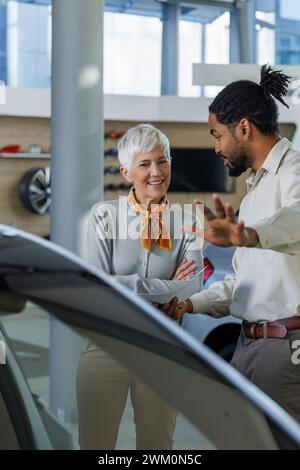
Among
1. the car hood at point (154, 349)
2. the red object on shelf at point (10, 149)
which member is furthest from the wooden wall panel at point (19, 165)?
the car hood at point (154, 349)

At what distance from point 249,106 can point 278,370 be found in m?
0.77

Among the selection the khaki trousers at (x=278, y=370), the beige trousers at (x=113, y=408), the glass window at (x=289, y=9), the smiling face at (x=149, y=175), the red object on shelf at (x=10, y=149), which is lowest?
the khaki trousers at (x=278, y=370)

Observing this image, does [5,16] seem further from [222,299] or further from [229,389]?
[229,389]

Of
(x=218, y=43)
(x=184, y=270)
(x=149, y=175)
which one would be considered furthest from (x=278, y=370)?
(x=218, y=43)

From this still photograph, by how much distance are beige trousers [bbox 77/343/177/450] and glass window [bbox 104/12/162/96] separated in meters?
12.7

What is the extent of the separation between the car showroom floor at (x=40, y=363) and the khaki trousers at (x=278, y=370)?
Answer: 0.89m

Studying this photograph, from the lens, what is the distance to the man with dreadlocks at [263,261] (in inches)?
96.6

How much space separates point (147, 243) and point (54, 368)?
1292 mm

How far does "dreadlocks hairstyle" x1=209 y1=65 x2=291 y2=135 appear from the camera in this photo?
8.36 ft

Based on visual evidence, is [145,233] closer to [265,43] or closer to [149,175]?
[149,175]

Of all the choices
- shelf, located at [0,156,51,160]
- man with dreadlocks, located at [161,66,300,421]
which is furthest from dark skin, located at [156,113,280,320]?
shelf, located at [0,156,51,160]

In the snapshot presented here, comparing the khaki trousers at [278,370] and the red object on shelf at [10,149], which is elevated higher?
the red object on shelf at [10,149]

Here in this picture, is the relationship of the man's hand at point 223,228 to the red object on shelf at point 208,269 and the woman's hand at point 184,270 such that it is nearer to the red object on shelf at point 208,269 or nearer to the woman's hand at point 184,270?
the woman's hand at point 184,270

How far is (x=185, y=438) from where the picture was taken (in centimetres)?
136
